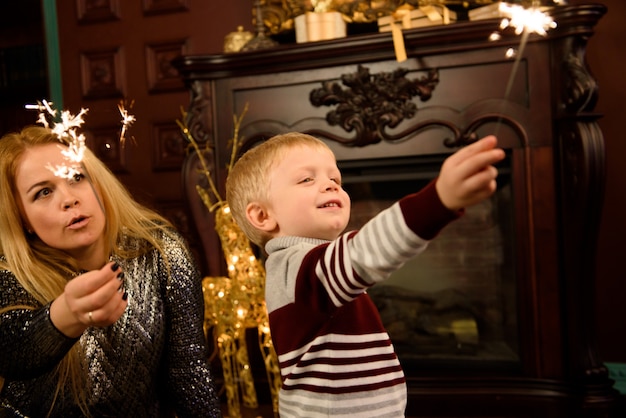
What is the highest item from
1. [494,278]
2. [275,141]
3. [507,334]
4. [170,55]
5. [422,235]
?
[170,55]

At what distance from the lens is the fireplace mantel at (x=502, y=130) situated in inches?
75.8

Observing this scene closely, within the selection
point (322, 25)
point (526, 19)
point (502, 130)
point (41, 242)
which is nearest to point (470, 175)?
point (526, 19)

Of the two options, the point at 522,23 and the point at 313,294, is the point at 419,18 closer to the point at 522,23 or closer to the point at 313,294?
the point at 522,23

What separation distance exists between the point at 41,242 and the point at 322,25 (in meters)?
1.29

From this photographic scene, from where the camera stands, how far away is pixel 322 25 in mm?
2119

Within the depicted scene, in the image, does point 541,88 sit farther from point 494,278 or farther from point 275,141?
point 275,141

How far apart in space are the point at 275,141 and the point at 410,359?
143 cm

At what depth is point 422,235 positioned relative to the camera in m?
0.66

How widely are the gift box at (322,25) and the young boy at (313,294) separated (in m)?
1.23

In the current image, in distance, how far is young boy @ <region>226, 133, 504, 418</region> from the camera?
792mm

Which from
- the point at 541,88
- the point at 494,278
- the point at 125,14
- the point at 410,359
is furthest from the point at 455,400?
the point at 125,14

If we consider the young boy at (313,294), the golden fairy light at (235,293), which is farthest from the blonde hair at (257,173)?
the golden fairy light at (235,293)

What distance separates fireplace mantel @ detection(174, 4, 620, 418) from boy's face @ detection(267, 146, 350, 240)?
1156 millimetres

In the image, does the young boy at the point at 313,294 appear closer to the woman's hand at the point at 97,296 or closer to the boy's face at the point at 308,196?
the boy's face at the point at 308,196
